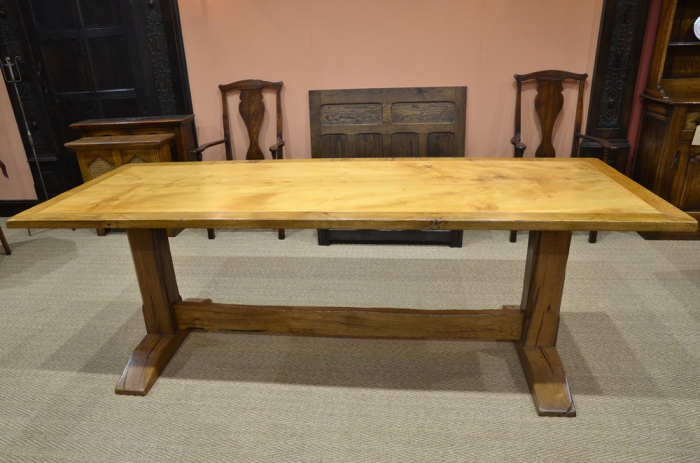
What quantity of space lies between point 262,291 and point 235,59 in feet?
5.79

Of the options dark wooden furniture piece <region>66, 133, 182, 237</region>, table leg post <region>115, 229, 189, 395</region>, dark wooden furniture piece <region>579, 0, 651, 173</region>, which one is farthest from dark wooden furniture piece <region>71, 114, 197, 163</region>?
dark wooden furniture piece <region>579, 0, 651, 173</region>

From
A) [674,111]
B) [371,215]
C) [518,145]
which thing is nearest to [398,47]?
[518,145]

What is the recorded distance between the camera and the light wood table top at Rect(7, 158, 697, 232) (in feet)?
4.64

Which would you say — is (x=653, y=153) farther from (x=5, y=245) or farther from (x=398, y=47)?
(x=5, y=245)

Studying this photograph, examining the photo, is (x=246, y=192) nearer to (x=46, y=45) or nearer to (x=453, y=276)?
Result: (x=453, y=276)

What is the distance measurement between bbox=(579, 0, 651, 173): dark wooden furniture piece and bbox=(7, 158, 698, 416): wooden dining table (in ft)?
4.74

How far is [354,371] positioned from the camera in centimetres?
192

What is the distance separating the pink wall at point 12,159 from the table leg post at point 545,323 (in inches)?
152

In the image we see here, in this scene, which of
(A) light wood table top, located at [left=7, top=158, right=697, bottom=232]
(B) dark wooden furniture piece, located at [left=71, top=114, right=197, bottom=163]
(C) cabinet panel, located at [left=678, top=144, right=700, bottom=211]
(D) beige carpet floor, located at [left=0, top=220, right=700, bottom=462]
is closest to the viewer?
(A) light wood table top, located at [left=7, top=158, right=697, bottom=232]

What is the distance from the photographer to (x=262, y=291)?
2561 millimetres

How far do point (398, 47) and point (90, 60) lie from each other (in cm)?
223

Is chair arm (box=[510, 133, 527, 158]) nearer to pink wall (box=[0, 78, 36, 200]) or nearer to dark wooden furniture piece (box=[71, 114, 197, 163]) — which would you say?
dark wooden furniture piece (box=[71, 114, 197, 163])

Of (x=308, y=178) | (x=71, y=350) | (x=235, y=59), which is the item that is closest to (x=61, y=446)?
(x=71, y=350)

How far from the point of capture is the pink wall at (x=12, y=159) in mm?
3631
